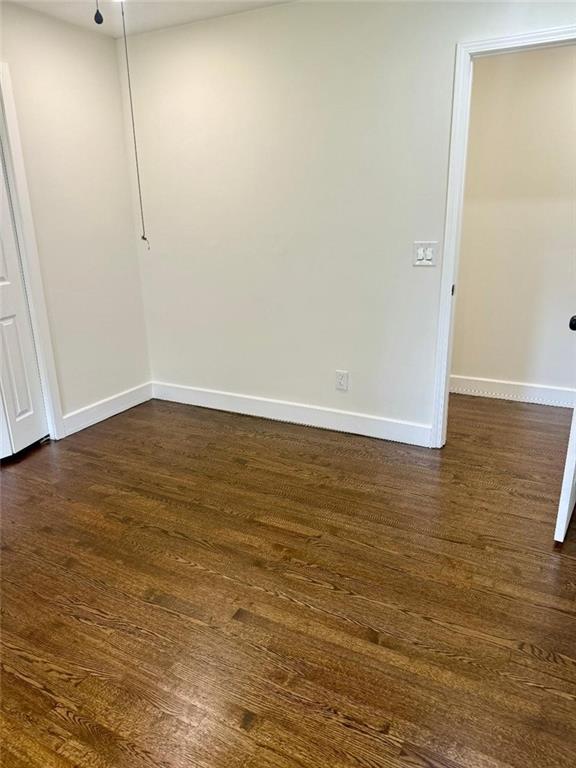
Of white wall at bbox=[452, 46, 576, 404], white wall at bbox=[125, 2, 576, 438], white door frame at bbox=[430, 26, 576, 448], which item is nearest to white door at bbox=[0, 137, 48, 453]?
white wall at bbox=[125, 2, 576, 438]

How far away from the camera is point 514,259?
3689 millimetres

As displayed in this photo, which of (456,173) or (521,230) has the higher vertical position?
(456,173)

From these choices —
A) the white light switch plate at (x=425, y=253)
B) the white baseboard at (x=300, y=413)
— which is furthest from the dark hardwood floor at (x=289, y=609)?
the white light switch plate at (x=425, y=253)

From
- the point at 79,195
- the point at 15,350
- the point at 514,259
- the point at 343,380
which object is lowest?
the point at 343,380

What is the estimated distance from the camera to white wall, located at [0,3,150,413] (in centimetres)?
289

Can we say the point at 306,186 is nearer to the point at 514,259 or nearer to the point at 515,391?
the point at 514,259

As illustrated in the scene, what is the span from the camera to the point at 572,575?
1979mm

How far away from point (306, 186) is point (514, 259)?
5.60ft

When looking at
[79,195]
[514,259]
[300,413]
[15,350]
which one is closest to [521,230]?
[514,259]

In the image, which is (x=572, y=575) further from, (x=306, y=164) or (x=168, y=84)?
(x=168, y=84)

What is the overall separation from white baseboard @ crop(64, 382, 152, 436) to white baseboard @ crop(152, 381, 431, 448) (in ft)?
0.42

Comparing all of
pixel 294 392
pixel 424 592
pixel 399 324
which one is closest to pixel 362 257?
pixel 399 324

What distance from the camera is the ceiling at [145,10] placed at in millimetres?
2766

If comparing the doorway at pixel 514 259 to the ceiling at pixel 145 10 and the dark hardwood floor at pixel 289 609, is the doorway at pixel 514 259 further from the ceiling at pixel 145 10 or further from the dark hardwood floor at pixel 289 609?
the ceiling at pixel 145 10
